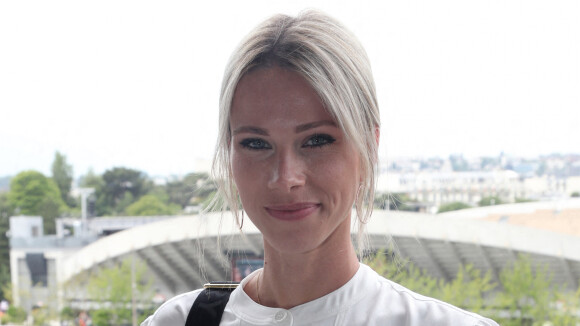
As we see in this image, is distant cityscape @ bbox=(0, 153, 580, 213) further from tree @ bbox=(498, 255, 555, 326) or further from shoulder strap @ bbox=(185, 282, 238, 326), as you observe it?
shoulder strap @ bbox=(185, 282, 238, 326)

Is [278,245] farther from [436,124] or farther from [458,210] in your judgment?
[458,210]

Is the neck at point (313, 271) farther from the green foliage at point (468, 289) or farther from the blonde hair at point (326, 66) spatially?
the green foliage at point (468, 289)

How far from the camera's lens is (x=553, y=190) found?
716 centimetres

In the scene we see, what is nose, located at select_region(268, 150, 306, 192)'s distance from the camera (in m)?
0.48

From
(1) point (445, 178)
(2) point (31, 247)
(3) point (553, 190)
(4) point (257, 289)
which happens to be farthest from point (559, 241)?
(4) point (257, 289)

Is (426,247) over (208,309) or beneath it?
beneath

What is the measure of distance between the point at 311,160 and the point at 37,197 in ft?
29.4

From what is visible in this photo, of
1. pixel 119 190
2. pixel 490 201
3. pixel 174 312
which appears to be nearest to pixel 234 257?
pixel 119 190

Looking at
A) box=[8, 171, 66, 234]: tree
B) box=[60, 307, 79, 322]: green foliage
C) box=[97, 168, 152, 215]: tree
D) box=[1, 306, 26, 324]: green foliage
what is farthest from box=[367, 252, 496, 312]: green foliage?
box=[1, 306, 26, 324]: green foliage

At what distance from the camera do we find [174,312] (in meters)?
0.60

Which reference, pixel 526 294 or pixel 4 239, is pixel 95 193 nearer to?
pixel 4 239

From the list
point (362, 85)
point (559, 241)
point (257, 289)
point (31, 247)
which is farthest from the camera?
point (31, 247)

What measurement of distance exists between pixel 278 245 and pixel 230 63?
17 cm

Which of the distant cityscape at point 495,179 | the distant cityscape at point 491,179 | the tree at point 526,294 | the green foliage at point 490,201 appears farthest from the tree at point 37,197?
the tree at point 526,294
